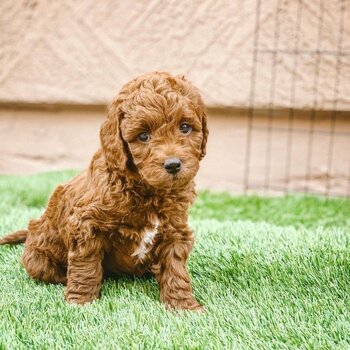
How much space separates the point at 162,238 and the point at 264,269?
2.39 feet

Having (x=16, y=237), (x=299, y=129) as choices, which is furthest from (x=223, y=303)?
(x=299, y=129)

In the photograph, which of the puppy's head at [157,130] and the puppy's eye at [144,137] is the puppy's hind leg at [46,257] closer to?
the puppy's head at [157,130]

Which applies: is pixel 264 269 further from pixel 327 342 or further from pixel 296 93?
pixel 296 93

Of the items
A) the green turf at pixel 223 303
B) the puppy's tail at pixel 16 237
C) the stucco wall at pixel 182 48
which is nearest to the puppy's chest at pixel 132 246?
the green turf at pixel 223 303

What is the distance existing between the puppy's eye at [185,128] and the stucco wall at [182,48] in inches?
158

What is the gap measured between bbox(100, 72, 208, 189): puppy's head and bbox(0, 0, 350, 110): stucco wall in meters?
4.00

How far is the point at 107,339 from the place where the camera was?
243cm

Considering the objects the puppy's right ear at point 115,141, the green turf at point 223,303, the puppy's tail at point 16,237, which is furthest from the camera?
the puppy's tail at point 16,237

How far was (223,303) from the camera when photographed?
9.41 ft

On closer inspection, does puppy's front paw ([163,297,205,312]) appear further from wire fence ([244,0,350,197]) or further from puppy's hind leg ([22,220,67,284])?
wire fence ([244,0,350,197])

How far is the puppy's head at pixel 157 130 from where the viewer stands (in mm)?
2521

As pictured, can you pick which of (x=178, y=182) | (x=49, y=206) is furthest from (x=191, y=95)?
(x=49, y=206)

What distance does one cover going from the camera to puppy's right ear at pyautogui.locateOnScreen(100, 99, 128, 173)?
269 centimetres

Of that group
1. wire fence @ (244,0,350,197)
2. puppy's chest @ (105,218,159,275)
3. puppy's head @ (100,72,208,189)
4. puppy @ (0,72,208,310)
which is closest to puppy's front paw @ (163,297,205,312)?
puppy @ (0,72,208,310)
